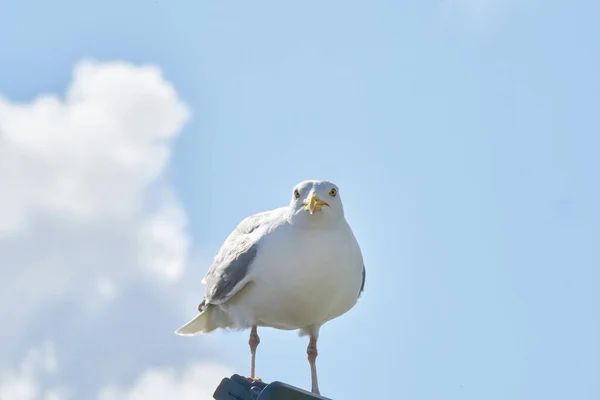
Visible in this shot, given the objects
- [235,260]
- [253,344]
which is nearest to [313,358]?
[253,344]

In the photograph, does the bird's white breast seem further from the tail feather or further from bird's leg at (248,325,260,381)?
the tail feather

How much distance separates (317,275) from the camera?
39.9ft

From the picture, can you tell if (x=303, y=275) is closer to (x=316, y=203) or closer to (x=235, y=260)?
(x=316, y=203)

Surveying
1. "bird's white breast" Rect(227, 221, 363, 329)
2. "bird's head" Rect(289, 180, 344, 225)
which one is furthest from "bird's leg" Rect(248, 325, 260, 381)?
"bird's head" Rect(289, 180, 344, 225)

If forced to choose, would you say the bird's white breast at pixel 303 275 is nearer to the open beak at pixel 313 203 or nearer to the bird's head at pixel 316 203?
the bird's head at pixel 316 203

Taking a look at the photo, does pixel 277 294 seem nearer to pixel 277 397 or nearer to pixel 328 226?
pixel 328 226

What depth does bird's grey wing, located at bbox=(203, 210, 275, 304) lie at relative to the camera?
500 inches

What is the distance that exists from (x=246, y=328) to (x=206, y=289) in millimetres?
795

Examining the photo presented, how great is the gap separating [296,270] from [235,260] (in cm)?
96

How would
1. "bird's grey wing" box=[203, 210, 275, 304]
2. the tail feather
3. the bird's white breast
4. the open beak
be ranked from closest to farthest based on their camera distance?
the open beak < the bird's white breast < "bird's grey wing" box=[203, 210, 275, 304] < the tail feather

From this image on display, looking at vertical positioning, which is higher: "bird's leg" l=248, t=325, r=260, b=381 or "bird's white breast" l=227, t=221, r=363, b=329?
"bird's white breast" l=227, t=221, r=363, b=329

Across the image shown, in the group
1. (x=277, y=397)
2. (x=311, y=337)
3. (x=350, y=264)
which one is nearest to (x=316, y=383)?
(x=311, y=337)

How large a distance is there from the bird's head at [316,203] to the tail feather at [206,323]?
2.14m

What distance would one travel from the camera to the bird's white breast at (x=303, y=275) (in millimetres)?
12164
